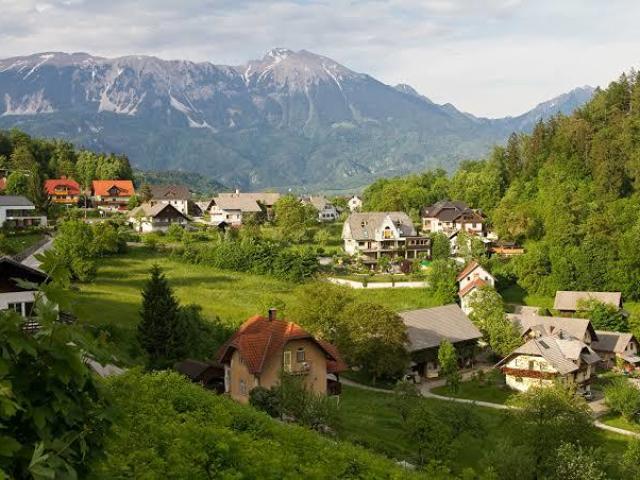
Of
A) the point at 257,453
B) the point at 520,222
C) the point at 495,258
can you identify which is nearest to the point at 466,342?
the point at 495,258

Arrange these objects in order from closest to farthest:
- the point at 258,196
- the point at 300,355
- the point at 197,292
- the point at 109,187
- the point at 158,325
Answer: the point at 300,355 → the point at 158,325 → the point at 197,292 → the point at 109,187 → the point at 258,196

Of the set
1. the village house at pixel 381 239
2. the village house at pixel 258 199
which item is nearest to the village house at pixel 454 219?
the village house at pixel 381 239

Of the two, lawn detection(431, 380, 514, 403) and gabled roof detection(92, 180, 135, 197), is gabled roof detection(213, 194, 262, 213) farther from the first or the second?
lawn detection(431, 380, 514, 403)

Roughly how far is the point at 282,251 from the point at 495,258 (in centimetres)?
2464

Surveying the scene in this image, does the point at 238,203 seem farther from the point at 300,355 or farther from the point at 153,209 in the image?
the point at 300,355

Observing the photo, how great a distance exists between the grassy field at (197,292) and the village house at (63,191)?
2810cm

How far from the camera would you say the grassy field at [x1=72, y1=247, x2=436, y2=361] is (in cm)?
5075

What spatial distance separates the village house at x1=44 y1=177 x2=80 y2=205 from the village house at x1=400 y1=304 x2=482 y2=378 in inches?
2272

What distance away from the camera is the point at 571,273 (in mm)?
68875

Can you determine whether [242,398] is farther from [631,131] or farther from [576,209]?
[631,131]

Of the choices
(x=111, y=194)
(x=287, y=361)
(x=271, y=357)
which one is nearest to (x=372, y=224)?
(x=111, y=194)

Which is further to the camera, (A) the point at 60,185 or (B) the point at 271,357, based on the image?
(A) the point at 60,185

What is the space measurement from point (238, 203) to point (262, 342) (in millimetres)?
69629

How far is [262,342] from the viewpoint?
34.7 meters
